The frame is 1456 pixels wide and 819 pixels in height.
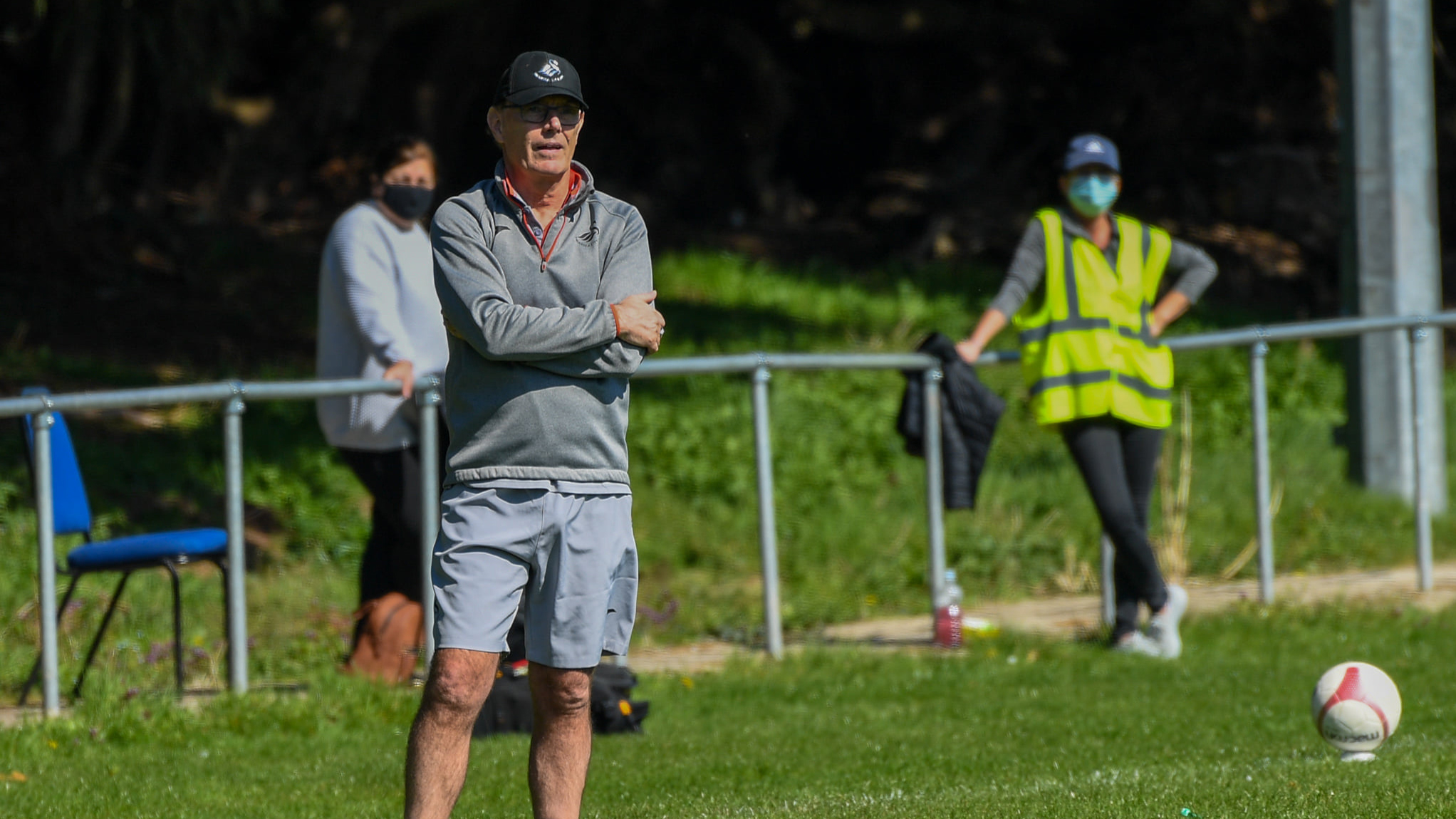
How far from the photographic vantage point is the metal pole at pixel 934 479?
7.83 meters

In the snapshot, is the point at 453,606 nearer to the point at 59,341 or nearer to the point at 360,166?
the point at 59,341

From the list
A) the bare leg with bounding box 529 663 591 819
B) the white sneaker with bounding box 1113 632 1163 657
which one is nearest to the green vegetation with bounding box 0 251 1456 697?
the white sneaker with bounding box 1113 632 1163 657

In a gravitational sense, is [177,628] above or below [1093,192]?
below

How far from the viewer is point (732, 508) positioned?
11.1 metres

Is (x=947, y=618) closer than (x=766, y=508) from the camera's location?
No

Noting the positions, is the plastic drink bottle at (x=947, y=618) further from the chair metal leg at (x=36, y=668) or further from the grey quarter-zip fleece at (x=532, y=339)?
the grey quarter-zip fleece at (x=532, y=339)

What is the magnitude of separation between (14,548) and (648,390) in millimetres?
4722

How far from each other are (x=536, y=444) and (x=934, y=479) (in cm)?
411

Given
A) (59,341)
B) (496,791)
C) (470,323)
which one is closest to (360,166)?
(59,341)

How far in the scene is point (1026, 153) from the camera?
63.4 feet

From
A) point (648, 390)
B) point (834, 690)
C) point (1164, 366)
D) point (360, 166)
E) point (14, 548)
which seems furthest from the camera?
point (360, 166)

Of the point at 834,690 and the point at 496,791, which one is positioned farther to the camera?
the point at 834,690

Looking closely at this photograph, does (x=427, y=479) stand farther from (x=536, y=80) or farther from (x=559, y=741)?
(x=536, y=80)

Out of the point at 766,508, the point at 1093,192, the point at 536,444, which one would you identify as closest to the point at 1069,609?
the point at 766,508
